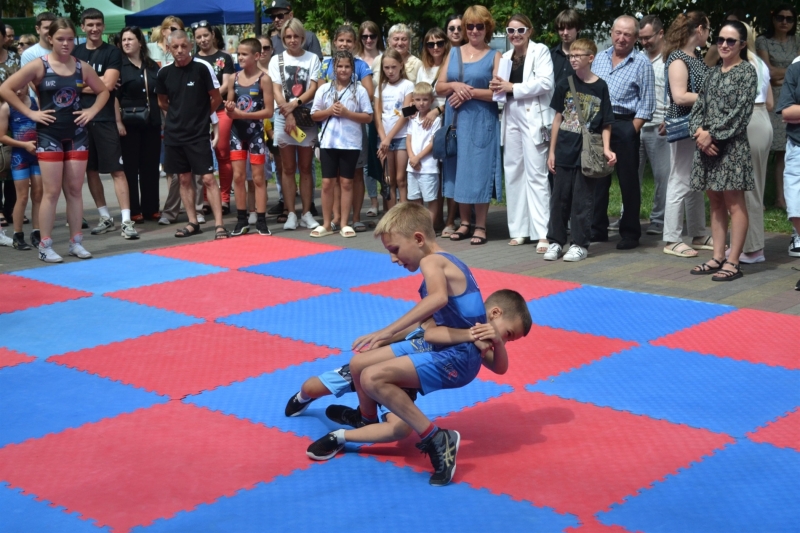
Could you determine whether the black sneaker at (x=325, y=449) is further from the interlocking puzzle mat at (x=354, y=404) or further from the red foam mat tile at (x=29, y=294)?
the red foam mat tile at (x=29, y=294)

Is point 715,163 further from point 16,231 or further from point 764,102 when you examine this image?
point 16,231

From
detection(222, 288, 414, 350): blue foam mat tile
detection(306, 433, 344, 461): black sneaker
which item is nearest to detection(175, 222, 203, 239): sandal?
detection(222, 288, 414, 350): blue foam mat tile

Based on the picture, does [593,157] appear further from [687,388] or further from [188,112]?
[188,112]

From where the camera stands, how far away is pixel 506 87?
28.9 feet

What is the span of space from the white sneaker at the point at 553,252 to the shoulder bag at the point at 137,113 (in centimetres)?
499

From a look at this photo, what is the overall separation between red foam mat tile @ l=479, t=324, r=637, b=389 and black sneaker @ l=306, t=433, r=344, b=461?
1379mm

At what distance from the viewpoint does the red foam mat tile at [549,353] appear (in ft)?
17.8

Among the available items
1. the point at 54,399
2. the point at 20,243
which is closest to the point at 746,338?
the point at 54,399

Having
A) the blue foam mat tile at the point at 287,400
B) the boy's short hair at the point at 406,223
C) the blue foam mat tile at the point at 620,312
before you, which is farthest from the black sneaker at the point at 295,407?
the blue foam mat tile at the point at 620,312

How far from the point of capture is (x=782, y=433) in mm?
4512

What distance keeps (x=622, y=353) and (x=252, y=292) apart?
3148mm

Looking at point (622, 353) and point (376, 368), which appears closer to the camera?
point (376, 368)

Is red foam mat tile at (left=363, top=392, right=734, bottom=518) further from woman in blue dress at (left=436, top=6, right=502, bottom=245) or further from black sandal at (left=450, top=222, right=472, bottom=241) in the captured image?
black sandal at (left=450, top=222, right=472, bottom=241)

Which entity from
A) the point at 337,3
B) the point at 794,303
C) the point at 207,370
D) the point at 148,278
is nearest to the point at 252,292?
the point at 148,278
